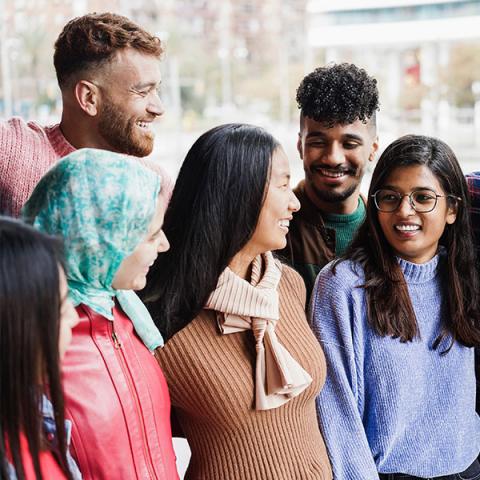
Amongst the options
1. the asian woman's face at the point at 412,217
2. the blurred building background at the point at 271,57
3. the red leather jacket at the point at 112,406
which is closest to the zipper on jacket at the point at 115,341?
the red leather jacket at the point at 112,406

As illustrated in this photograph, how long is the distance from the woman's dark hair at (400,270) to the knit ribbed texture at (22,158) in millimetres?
545

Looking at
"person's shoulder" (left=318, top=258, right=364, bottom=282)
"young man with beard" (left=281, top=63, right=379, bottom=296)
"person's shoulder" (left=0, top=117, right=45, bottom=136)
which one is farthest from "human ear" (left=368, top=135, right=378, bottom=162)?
"person's shoulder" (left=0, top=117, right=45, bottom=136)

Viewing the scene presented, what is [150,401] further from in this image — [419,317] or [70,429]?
[419,317]

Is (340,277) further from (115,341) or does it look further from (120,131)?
(120,131)

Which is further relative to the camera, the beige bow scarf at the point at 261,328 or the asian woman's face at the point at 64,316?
the beige bow scarf at the point at 261,328

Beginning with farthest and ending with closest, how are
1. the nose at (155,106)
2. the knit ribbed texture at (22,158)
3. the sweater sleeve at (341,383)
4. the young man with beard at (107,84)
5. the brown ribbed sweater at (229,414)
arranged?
the nose at (155,106) → the young man with beard at (107,84) → the knit ribbed texture at (22,158) → the sweater sleeve at (341,383) → the brown ribbed sweater at (229,414)

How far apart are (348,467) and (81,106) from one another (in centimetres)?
124

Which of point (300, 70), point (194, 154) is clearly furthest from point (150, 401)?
point (300, 70)

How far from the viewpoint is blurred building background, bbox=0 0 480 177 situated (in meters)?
22.1

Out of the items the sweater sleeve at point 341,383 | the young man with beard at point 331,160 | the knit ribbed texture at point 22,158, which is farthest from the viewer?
the young man with beard at point 331,160

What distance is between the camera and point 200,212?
1464mm

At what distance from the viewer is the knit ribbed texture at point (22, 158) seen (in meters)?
1.82

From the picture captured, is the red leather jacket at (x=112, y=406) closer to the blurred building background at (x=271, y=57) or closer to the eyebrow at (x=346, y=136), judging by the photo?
the eyebrow at (x=346, y=136)

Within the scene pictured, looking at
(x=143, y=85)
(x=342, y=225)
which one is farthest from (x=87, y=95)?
(x=342, y=225)
